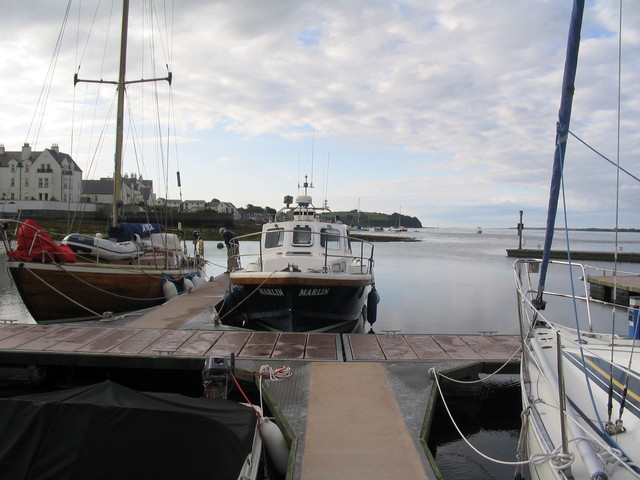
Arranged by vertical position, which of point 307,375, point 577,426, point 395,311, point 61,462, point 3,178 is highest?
point 3,178

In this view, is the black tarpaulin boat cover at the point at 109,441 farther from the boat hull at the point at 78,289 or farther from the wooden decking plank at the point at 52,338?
the boat hull at the point at 78,289

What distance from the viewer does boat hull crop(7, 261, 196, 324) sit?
12297 millimetres

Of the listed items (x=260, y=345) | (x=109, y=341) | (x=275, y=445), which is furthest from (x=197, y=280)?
(x=275, y=445)

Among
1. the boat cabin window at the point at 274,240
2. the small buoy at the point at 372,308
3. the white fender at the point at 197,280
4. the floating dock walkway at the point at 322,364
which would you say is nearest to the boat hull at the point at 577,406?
the floating dock walkway at the point at 322,364

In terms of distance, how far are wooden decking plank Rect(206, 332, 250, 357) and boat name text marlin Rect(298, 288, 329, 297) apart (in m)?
1.48

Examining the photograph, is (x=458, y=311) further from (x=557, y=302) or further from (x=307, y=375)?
(x=307, y=375)

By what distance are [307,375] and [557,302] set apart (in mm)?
18590

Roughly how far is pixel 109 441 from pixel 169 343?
5.37 meters

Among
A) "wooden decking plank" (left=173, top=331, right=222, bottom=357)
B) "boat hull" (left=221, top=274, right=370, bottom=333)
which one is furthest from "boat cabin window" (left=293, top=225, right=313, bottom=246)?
"wooden decking plank" (left=173, top=331, right=222, bottom=357)

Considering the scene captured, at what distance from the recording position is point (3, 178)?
234ft

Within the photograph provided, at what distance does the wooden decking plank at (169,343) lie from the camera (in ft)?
27.6

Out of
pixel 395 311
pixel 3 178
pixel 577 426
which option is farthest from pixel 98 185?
pixel 577 426

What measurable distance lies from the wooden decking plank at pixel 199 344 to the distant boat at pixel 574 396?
527 cm

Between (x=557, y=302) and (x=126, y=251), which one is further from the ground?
(x=126, y=251)
